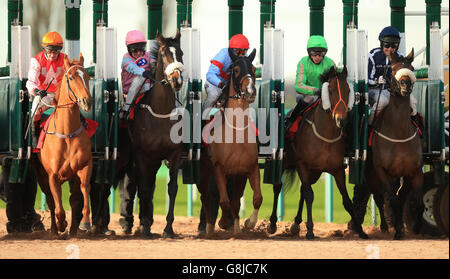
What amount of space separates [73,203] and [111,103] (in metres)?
1.17

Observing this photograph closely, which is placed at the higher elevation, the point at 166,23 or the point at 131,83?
the point at 166,23

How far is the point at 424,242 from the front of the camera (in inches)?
437

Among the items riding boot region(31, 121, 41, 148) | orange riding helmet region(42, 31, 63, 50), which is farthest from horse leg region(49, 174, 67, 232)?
orange riding helmet region(42, 31, 63, 50)

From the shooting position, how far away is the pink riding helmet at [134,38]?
468 inches

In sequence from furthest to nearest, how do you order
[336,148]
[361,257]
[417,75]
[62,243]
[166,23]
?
[166,23] < [417,75] < [336,148] < [62,243] < [361,257]

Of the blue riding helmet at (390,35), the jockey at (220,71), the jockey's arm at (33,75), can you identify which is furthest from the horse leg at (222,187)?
the blue riding helmet at (390,35)

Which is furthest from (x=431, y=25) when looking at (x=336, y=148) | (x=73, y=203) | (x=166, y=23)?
(x=166, y=23)

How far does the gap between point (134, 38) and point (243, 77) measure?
1478 mm

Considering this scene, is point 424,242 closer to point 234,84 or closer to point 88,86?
point 234,84

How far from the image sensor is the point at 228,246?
1041cm

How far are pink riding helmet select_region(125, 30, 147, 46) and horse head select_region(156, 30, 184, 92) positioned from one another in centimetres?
54

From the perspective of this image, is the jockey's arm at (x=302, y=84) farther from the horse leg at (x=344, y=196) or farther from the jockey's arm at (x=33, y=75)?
the jockey's arm at (x=33, y=75)

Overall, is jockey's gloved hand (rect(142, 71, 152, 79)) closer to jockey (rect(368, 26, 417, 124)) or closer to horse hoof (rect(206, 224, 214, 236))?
horse hoof (rect(206, 224, 214, 236))

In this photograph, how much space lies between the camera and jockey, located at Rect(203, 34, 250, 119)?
1155cm
